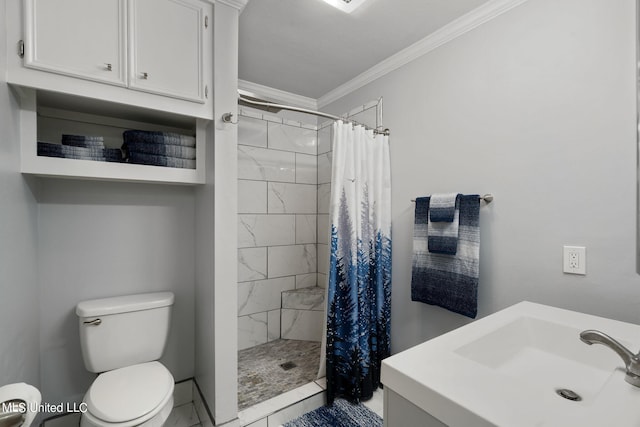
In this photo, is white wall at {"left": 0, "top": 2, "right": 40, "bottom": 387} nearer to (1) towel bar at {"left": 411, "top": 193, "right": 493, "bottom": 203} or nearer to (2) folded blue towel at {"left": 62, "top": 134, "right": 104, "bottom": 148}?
(2) folded blue towel at {"left": 62, "top": 134, "right": 104, "bottom": 148}

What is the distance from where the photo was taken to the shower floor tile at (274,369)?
192 cm

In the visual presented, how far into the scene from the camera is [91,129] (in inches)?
65.9

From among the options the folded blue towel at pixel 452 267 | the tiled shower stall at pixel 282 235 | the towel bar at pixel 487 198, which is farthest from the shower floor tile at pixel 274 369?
the towel bar at pixel 487 198

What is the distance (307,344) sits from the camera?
106 inches

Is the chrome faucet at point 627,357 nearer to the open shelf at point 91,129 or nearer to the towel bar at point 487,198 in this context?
the towel bar at point 487,198

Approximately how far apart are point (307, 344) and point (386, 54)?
2483 mm

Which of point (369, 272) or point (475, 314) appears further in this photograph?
point (369, 272)

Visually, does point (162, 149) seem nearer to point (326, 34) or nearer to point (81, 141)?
point (81, 141)

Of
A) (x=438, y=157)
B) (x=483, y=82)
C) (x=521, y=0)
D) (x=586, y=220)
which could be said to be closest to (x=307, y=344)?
Result: (x=438, y=157)

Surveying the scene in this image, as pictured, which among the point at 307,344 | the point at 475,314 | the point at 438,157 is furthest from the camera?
the point at 307,344

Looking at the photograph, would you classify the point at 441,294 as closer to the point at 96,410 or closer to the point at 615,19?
the point at 615,19

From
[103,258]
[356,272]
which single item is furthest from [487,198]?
[103,258]

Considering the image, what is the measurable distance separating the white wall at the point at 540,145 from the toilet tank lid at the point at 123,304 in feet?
5.35

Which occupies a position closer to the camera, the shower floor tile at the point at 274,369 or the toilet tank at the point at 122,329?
the toilet tank at the point at 122,329
